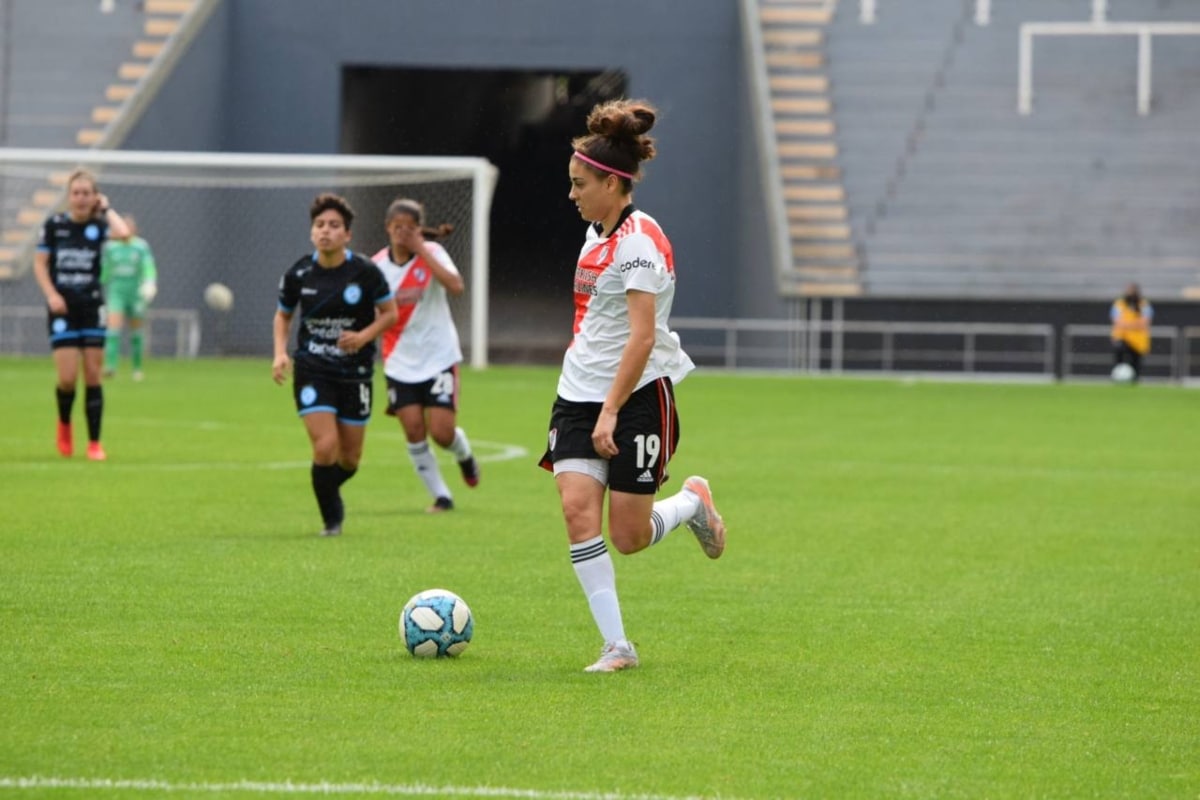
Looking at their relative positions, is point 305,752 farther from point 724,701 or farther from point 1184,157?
point 1184,157

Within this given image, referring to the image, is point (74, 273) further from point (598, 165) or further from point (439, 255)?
point (598, 165)

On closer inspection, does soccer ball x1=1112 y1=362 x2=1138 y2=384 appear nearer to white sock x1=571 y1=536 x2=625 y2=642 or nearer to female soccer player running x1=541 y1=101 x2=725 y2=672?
female soccer player running x1=541 y1=101 x2=725 y2=672

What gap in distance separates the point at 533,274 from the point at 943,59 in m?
12.7

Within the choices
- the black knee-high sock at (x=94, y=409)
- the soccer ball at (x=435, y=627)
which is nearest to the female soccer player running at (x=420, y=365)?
the black knee-high sock at (x=94, y=409)

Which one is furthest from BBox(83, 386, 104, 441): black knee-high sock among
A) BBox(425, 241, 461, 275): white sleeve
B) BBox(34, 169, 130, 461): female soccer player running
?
BBox(425, 241, 461, 275): white sleeve

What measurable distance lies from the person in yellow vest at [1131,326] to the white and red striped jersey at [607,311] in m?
26.1

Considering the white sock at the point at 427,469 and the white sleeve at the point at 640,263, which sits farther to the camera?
the white sock at the point at 427,469

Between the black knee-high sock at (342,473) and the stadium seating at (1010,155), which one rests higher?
the stadium seating at (1010,155)

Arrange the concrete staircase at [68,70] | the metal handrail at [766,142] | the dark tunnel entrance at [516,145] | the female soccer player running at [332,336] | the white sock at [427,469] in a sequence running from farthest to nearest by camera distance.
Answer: the dark tunnel entrance at [516,145] < the concrete staircase at [68,70] < the metal handrail at [766,142] < the white sock at [427,469] < the female soccer player running at [332,336]

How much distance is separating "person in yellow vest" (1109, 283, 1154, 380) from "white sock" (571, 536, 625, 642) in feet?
86.3

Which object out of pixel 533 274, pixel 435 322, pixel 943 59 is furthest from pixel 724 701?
pixel 533 274

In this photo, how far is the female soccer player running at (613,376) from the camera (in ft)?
22.9

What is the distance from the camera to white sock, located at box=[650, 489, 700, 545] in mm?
7488

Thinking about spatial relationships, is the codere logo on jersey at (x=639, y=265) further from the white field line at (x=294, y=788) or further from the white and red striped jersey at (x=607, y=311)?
the white field line at (x=294, y=788)
